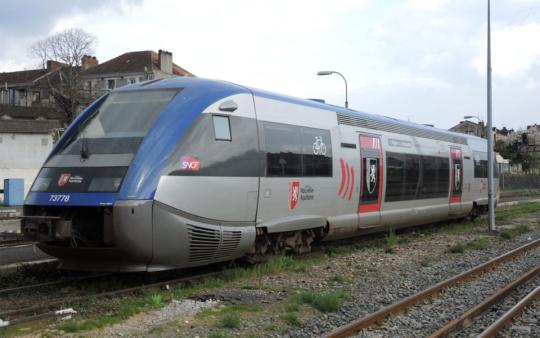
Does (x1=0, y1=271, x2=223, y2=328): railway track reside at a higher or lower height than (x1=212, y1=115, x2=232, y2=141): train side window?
lower

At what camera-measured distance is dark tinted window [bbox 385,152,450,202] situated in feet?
46.5

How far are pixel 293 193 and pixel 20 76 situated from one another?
8869cm

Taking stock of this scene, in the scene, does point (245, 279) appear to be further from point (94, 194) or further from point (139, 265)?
point (94, 194)

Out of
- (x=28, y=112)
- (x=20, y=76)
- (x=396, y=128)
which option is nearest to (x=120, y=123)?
(x=396, y=128)

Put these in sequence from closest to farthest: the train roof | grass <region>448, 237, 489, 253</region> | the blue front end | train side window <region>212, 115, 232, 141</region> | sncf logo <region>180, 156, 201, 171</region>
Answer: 1. the blue front end
2. sncf logo <region>180, 156, 201, 171</region>
3. train side window <region>212, 115, 232, 141</region>
4. the train roof
5. grass <region>448, 237, 489, 253</region>

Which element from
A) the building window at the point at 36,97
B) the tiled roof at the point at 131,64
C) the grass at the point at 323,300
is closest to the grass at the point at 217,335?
the grass at the point at 323,300

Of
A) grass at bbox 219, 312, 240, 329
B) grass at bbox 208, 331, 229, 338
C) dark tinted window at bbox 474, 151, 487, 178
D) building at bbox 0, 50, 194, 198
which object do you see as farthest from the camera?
building at bbox 0, 50, 194, 198

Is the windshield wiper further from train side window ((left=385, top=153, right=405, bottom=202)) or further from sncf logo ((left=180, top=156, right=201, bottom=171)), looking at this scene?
train side window ((left=385, top=153, right=405, bottom=202))

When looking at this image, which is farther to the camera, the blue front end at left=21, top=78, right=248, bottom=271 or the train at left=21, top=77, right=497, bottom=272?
the train at left=21, top=77, right=497, bottom=272

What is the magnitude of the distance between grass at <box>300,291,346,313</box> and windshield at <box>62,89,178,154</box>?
3.06 m

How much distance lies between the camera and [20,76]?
291ft

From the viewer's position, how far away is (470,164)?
20125 mm

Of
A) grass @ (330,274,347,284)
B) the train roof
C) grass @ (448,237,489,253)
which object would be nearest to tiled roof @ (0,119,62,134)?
the train roof

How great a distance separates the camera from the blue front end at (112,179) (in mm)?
7555
